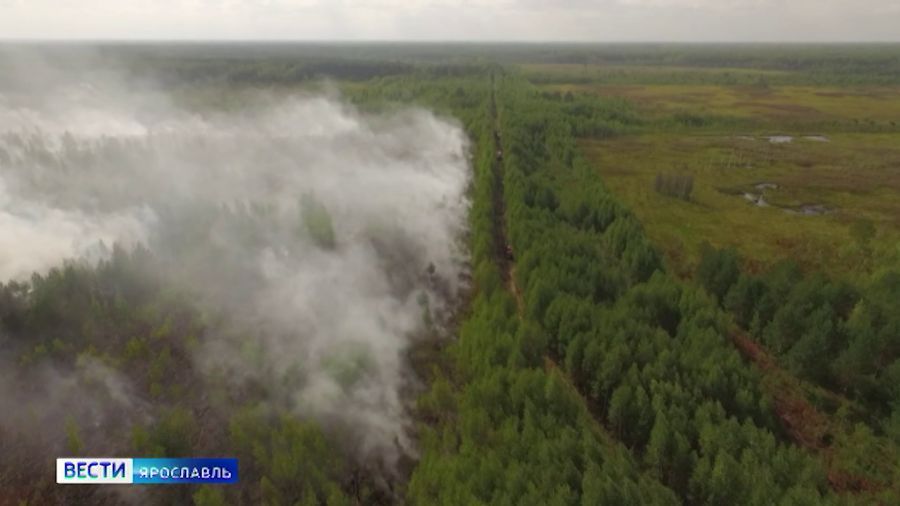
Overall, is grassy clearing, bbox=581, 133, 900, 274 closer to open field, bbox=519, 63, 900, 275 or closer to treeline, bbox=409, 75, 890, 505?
open field, bbox=519, 63, 900, 275

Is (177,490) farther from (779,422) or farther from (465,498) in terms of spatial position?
(779,422)

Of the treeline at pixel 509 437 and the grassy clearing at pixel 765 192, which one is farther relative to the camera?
the grassy clearing at pixel 765 192

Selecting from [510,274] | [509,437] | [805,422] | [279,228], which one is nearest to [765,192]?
[510,274]

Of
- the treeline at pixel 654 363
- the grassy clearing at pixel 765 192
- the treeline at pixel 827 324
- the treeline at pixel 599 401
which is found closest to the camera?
the treeline at pixel 599 401

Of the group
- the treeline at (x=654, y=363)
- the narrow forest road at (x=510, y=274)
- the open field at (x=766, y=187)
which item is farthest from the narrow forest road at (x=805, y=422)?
the open field at (x=766, y=187)

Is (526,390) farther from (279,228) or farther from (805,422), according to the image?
(279,228)

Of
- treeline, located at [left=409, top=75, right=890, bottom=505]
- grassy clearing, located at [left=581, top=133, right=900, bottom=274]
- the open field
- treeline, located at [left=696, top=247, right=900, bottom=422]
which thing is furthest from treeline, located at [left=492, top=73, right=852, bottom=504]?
grassy clearing, located at [left=581, top=133, right=900, bottom=274]

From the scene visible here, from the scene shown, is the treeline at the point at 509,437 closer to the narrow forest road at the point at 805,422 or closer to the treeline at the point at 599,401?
the treeline at the point at 599,401

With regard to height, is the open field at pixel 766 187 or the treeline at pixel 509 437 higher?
the open field at pixel 766 187
